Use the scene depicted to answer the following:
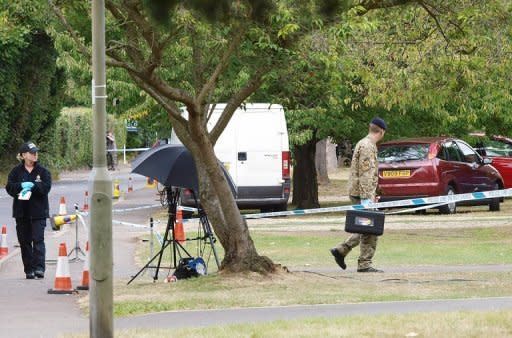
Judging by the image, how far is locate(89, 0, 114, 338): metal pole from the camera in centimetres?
970

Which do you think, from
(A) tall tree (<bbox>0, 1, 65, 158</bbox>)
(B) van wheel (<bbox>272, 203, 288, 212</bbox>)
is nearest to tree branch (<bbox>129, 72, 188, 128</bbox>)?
(B) van wheel (<bbox>272, 203, 288, 212</bbox>)

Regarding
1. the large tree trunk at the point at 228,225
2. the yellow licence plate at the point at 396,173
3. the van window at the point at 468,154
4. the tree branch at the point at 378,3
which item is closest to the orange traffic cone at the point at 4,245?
the large tree trunk at the point at 228,225

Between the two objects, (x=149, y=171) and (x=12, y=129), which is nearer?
(x=149, y=171)


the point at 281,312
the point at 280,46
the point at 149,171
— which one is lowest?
the point at 281,312

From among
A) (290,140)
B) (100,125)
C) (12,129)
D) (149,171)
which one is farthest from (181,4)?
(12,129)

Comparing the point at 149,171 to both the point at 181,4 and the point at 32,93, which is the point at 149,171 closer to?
the point at 181,4

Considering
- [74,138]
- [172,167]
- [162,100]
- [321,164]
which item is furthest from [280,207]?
[74,138]

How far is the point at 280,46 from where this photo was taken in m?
14.2

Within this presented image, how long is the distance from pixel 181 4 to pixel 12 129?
3957 centimetres

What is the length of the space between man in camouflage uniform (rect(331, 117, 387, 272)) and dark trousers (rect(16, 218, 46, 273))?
371 cm

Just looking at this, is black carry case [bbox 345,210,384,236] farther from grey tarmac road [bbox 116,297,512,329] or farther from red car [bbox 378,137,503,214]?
red car [bbox 378,137,503,214]

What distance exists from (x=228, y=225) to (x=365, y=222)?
1712 millimetres

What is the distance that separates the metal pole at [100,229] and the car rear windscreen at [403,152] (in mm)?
17810

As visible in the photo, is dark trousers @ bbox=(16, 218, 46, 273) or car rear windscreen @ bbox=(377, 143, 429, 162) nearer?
dark trousers @ bbox=(16, 218, 46, 273)
